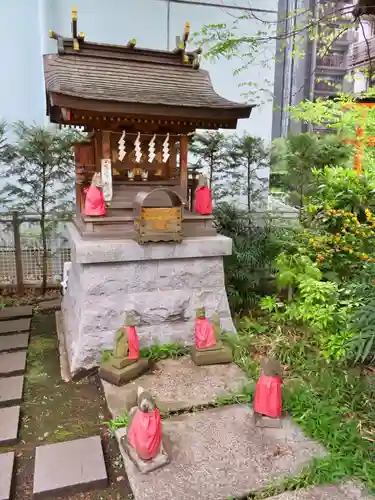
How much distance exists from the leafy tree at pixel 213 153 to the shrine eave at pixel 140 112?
123 inches

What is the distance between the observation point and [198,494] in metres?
3.01

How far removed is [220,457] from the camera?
3416mm

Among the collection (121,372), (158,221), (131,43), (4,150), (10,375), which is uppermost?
(131,43)

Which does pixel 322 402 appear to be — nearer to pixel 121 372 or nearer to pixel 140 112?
pixel 121 372

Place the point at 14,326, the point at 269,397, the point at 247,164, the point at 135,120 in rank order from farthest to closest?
the point at 247,164 → the point at 14,326 → the point at 135,120 → the point at 269,397

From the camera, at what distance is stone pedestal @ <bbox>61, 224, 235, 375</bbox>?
16.5ft

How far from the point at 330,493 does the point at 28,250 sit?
23.6 feet

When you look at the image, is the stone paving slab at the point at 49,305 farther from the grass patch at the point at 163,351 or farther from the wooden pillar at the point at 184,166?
the wooden pillar at the point at 184,166

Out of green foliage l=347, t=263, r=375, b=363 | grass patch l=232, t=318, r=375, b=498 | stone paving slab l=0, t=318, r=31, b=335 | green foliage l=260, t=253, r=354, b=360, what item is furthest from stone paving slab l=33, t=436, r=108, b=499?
stone paving slab l=0, t=318, r=31, b=335

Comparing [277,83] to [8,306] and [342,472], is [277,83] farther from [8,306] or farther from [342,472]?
[342,472]

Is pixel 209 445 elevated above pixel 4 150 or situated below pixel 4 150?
below

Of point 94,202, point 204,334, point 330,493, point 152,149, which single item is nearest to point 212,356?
point 204,334

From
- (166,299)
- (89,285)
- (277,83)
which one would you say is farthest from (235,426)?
(277,83)

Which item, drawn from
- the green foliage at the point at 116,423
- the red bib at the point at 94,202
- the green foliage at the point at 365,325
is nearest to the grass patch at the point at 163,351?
the green foliage at the point at 116,423
